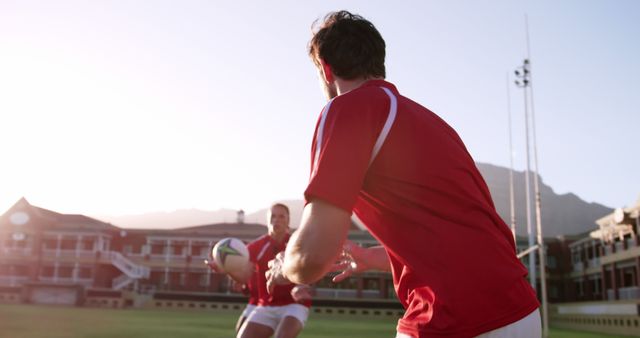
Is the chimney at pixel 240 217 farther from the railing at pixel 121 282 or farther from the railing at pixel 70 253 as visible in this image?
the railing at pixel 70 253

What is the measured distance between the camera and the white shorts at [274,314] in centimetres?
777

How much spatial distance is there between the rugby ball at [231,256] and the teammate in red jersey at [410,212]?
5.64 meters

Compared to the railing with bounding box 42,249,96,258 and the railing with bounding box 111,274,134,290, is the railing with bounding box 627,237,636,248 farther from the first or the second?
the railing with bounding box 42,249,96,258

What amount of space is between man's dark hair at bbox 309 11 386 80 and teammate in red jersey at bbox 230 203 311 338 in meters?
4.95

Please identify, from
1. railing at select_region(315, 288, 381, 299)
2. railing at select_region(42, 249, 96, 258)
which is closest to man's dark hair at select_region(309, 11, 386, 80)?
railing at select_region(315, 288, 381, 299)

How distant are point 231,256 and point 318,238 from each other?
608cm

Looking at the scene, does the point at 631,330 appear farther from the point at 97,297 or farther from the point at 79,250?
the point at 79,250

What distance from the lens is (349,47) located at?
249cm

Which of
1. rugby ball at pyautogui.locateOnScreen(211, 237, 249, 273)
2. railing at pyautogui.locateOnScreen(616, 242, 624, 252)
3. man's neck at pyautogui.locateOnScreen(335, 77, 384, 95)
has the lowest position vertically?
rugby ball at pyautogui.locateOnScreen(211, 237, 249, 273)

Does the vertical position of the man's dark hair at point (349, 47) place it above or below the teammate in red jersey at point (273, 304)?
above

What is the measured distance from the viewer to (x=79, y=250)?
198ft

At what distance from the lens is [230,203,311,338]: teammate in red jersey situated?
7598 mm

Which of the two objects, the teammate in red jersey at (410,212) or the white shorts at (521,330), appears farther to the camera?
the white shorts at (521,330)

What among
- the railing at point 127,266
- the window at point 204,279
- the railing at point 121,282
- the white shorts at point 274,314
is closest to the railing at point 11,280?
the railing at point 127,266
